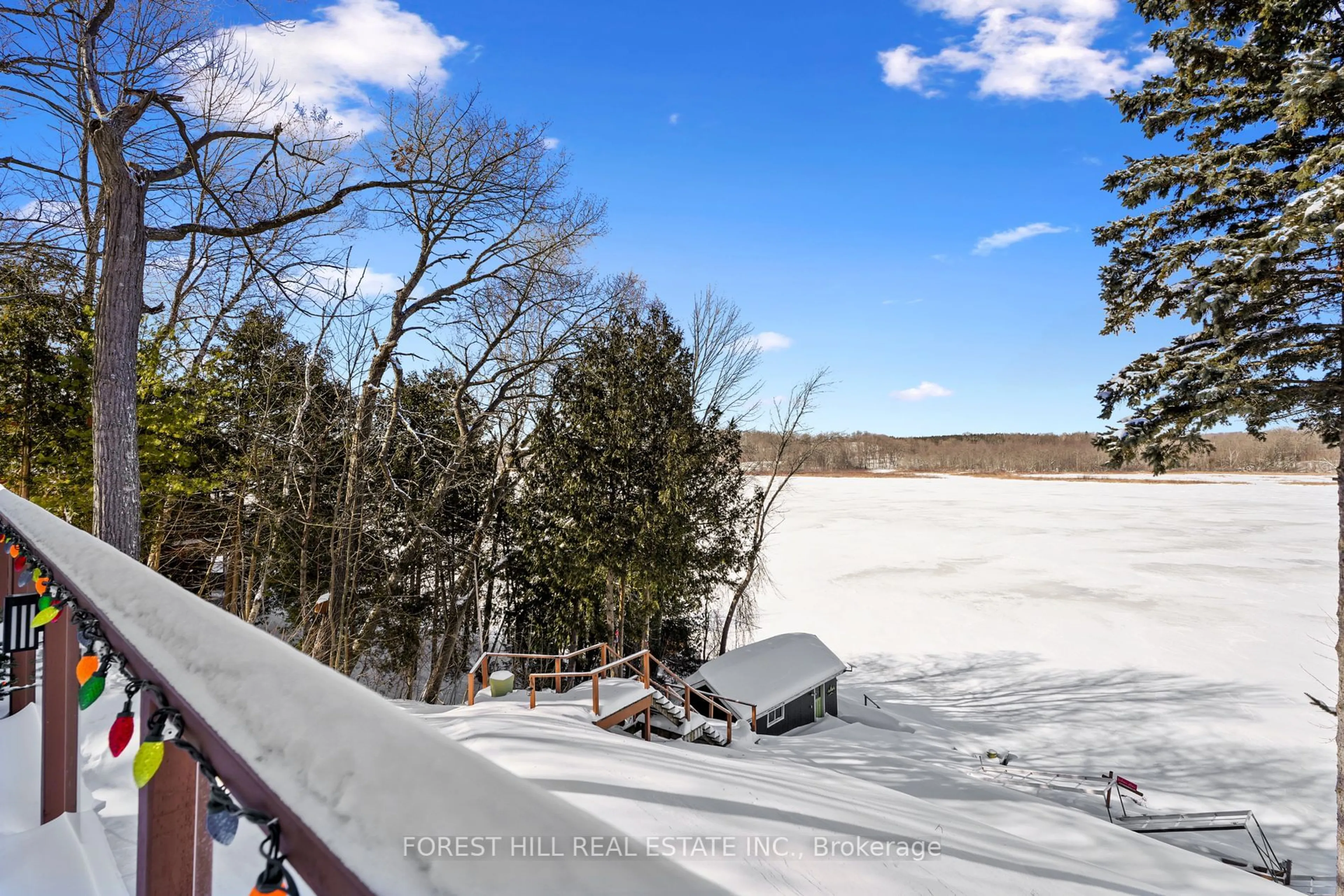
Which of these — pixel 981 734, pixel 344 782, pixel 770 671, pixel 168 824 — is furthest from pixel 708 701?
pixel 344 782

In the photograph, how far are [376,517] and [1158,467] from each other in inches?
468

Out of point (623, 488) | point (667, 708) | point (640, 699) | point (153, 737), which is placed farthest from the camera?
point (623, 488)

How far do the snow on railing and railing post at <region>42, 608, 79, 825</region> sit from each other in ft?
4.19

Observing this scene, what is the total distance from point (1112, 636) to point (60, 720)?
2396 centimetres

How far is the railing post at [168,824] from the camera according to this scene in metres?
1.01

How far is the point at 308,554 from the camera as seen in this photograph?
11641 millimetres

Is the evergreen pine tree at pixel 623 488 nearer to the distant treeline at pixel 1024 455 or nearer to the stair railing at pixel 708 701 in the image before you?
the stair railing at pixel 708 701

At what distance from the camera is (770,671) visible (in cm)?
1345

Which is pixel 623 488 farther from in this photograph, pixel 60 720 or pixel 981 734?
pixel 60 720

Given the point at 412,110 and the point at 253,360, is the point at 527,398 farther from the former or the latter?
the point at 253,360

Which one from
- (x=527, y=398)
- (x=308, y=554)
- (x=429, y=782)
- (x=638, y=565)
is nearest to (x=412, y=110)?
(x=527, y=398)

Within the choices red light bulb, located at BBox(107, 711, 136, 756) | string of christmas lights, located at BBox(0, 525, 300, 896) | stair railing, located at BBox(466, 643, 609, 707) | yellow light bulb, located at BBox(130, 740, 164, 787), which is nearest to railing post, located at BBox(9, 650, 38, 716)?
string of christmas lights, located at BBox(0, 525, 300, 896)

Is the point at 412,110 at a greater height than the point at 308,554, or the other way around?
the point at 412,110

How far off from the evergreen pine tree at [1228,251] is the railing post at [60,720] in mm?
8233
